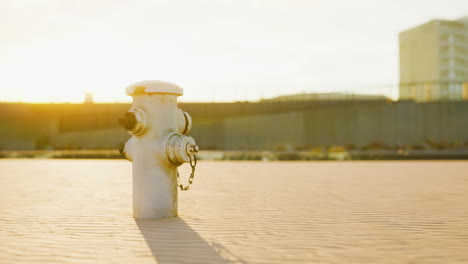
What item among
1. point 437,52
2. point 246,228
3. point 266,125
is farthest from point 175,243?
point 437,52

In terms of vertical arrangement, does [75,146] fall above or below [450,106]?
below

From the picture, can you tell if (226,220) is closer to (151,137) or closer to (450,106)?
(151,137)

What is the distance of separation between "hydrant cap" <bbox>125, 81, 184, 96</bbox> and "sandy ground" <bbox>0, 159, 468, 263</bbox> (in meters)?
1.66

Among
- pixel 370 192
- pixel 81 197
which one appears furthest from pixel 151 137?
pixel 370 192

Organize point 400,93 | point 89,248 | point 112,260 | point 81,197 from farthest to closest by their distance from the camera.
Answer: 1. point 400,93
2. point 81,197
3. point 89,248
4. point 112,260

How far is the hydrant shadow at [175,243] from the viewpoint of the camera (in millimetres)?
3965

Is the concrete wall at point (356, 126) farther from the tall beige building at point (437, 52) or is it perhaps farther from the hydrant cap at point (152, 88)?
the tall beige building at point (437, 52)

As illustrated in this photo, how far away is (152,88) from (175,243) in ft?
7.21

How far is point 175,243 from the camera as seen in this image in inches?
177

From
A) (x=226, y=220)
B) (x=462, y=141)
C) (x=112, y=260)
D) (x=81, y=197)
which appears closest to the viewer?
(x=112, y=260)

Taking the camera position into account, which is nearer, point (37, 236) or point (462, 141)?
point (37, 236)

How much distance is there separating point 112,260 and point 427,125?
38.5 meters

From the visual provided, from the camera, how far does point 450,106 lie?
126ft

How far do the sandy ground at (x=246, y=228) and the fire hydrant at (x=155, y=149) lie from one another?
261mm
